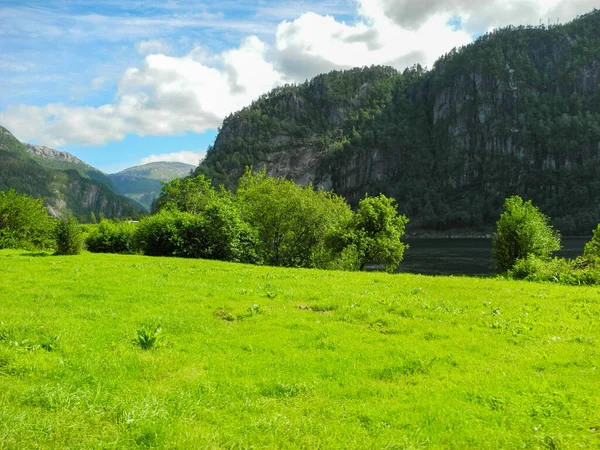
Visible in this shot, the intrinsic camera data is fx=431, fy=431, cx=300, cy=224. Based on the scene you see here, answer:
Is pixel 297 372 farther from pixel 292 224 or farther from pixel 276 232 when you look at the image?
pixel 276 232

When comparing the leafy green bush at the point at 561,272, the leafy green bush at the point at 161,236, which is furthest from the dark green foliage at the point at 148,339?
the leafy green bush at the point at 161,236

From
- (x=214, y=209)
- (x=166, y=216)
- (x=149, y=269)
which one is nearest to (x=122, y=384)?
(x=149, y=269)

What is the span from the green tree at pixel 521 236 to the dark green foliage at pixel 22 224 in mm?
A: 57277

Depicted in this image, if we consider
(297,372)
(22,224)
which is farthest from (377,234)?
(22,224)

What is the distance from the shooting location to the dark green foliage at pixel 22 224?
179ft

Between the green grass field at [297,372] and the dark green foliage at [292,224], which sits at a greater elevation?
the dark green foliage at [292,224]

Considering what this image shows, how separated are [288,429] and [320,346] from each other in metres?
4.42

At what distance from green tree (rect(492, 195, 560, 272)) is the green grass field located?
3620 cm

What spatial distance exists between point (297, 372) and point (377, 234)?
4438 cm

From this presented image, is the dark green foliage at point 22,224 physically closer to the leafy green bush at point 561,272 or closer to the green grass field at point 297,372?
the green grass field at point 297,372

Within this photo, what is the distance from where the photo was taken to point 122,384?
8719mm

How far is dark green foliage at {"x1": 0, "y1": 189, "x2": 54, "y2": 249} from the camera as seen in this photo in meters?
54.6

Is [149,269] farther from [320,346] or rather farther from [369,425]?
[369,425]

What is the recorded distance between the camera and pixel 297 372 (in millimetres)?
9555
